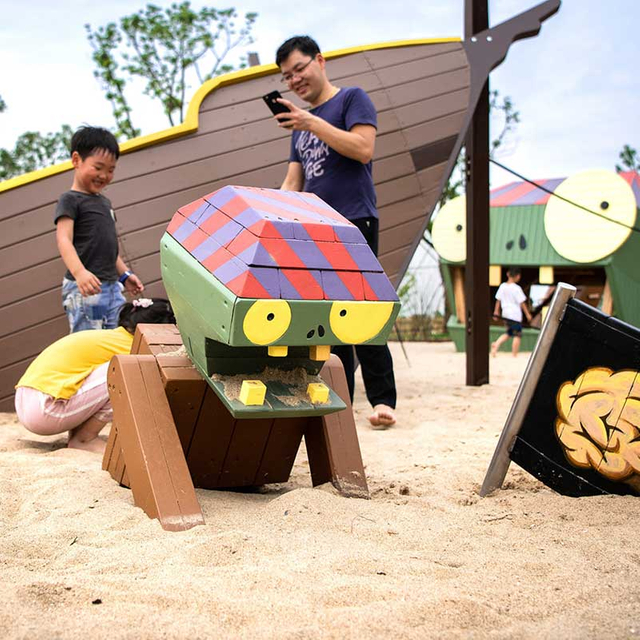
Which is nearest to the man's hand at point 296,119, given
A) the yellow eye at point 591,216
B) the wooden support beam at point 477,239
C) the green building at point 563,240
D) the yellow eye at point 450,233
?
the wooden support beam at point 477,239

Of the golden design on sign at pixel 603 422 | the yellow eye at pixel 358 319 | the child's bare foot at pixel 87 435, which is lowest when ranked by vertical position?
the golden design on sign at pixel 603 422

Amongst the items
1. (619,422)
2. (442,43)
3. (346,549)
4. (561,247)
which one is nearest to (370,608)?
(346,549)

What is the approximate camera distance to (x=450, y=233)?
861 centimetres

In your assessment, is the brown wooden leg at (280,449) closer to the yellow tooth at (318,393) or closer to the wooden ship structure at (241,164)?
the yellow tooth at (318,393)

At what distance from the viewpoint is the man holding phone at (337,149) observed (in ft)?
9.84

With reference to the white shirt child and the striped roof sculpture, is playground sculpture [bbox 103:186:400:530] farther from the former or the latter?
the white shirt child

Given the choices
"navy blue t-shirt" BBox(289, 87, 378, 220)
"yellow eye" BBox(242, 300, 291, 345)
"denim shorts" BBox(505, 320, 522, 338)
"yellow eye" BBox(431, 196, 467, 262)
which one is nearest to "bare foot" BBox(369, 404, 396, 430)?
"navy blue t-shirt" BBox(289, 87, 378, 220)

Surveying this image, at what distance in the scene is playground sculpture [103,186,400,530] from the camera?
1.62 meters

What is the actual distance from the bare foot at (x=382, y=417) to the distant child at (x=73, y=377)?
3.72ft

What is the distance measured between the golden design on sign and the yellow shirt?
1587mm

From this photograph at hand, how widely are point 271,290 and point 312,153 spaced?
178 cm

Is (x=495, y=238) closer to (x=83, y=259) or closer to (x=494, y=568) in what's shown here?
(x=83, y=259)

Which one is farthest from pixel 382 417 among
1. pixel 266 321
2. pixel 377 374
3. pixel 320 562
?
pixel 266 321

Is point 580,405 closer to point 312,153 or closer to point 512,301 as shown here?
point 312,153
